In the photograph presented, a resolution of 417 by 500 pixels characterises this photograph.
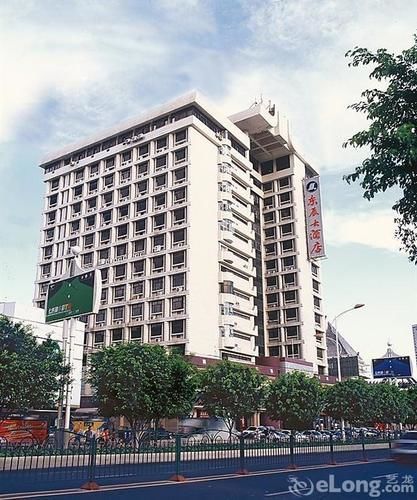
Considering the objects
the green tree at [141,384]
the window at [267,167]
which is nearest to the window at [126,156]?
the window at [267,167]

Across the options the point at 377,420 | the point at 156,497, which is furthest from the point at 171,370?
the point at 377,420

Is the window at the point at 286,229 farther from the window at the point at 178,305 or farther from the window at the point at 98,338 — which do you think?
the window at the point at 98,338

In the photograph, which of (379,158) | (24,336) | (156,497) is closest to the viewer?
(379,158)

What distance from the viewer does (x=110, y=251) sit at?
186ft

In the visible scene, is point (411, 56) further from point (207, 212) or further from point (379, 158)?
point (207, 212)

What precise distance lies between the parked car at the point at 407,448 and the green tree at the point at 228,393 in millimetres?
16077

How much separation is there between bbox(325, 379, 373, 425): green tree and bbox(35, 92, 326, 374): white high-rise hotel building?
11.6 meters

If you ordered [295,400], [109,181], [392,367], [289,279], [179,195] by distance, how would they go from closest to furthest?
1. [295,400]
2. [179,195]
3. [392,367]
4. [109,181]
5. [289,279]

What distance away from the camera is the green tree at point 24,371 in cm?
2305

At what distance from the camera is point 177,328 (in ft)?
160

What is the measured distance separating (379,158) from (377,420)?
45.8m

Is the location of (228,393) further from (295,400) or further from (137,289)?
(137,289)

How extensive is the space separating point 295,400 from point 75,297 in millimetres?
17982

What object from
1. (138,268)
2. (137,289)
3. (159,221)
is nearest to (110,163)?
(159,221)
